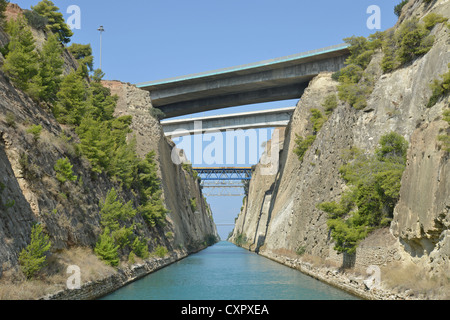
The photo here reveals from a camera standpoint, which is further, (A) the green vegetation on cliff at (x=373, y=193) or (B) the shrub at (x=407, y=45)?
(B) the shrub at (x=407, y=45)

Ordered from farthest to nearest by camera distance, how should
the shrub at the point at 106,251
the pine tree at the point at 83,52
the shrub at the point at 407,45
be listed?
the pine tree at the point at 83,52 → the shrub at the point at 407,45 → the shrub at the point at 106,251

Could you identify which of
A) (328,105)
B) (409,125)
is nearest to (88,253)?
(409,125)

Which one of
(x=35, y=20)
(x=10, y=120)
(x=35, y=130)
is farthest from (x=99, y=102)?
(x=10, y=120)

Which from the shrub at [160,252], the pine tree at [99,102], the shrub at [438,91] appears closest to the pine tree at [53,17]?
the pine tree at [99,102]

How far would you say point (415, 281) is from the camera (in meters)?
15.0

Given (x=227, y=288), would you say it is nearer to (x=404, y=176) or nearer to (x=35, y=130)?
(x=404, y=176)

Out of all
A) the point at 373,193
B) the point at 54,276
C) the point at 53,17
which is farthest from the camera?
the point at 53,17

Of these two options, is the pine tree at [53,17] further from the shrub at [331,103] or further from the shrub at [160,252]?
the shrub at [331,103]

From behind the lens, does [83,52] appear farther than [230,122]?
No

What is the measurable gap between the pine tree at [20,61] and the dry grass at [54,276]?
8950 mm

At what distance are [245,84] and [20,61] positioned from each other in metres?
33.8

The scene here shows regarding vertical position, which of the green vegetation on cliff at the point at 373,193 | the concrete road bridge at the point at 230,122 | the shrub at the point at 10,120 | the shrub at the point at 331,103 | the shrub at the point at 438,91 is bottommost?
the green vegetation on cliff at the point at 373,193

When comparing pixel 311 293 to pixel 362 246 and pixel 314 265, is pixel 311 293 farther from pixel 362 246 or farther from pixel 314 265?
Answer: pixel 314 265

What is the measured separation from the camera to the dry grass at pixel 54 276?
39.8 feet
